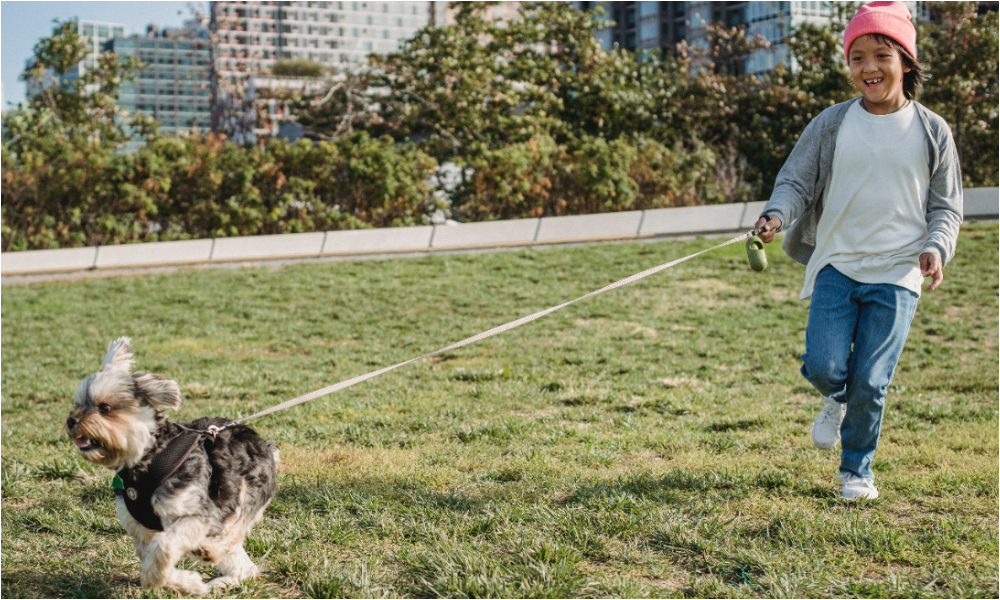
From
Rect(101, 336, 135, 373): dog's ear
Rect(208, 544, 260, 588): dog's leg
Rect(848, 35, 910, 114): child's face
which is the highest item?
Rect(848, 35, 910, 114): child's face

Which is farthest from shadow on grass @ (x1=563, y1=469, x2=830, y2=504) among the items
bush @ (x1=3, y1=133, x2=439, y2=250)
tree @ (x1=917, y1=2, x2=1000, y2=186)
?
tree @ (x1=917, y1=2, x2=1000, y2=186)

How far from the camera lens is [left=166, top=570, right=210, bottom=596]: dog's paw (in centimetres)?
280

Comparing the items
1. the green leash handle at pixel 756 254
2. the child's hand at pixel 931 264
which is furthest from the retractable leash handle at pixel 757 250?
the child's hand at pixel 931 264

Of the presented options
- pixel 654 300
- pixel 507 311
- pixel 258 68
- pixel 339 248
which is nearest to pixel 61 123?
pixel 258 68

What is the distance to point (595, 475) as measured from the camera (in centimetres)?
427

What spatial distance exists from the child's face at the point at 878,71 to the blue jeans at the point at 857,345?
763 millimetres

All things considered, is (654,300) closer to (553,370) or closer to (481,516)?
(553,370)

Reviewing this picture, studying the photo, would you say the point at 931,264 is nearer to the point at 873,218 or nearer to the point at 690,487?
the point at 873,218

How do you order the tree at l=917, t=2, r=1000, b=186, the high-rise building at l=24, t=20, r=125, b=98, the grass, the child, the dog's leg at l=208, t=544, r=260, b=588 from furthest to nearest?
the high-rise building at l=24, t=20, r=125, b=98
the tree at l=917, t=2, r=1000, b=186
the child
the grass
the dog's leg at l=208, t=544, r=260, b=588

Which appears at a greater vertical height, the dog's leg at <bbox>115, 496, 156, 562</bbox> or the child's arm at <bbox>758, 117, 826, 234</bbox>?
the child's arm at <bbox>758, 117, 826, 234</bbox>

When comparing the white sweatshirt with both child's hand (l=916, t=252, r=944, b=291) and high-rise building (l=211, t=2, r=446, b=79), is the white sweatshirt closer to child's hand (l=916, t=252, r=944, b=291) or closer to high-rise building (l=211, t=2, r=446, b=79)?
child's hand (l=916, t=252, r=944, b=291)

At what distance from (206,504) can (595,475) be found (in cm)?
209

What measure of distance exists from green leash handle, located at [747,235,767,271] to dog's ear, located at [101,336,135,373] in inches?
99.7

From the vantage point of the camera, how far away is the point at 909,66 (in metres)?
3.61
